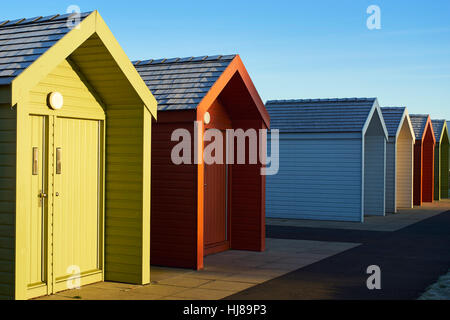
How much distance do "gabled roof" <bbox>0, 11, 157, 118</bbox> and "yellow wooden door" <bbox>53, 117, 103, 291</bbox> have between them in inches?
32.1

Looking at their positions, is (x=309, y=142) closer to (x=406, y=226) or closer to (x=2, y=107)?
(x=406, y=226)

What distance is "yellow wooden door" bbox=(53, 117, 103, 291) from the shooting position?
311 inches

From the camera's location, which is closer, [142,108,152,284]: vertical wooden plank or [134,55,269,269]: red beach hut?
[142,108,152,284]: vertical wooden plank

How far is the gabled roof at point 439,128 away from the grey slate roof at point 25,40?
80.0ft

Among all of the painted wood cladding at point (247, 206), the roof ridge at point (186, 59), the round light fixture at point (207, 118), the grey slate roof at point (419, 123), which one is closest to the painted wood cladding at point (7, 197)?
the round light fixture at point (207, 118)

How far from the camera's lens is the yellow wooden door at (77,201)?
7891 millimetres

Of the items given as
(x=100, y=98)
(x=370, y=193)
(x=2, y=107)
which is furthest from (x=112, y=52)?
(x=370, y=193)

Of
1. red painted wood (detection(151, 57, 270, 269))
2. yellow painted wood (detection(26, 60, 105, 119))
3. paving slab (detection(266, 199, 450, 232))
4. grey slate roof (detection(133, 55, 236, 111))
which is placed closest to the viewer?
yellow painted wood (detection(26, 60, 105, 119))

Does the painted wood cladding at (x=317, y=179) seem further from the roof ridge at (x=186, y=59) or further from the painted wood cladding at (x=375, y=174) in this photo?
the roof ridge at (x=186, y=59)

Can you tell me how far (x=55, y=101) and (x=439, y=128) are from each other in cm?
2480

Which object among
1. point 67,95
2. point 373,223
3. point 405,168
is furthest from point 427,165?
point 67,95

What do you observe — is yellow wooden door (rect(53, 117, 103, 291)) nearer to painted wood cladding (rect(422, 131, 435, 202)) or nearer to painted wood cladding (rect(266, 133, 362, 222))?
painted wood cladding (rect(266, 133, 362, 222))

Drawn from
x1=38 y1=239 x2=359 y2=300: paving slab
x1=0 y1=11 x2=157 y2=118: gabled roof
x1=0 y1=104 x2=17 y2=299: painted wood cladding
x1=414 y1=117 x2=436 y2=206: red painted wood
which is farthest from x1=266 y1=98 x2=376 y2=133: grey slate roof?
x1=0 y1=104 x2=17 y2=299: painted wood cladding
